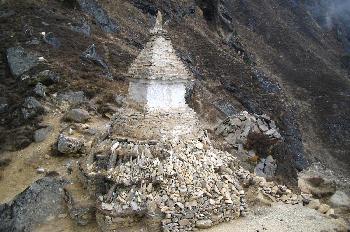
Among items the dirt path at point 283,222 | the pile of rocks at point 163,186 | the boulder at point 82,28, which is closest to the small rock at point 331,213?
the dirt path at point 283,222

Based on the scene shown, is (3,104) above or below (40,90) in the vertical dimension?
below

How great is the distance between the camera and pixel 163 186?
17484 millimetres

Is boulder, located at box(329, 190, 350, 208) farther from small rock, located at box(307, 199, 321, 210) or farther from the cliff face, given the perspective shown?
the cliff face

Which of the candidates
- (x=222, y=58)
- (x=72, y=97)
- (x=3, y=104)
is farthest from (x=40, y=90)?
(x=222, y=58)

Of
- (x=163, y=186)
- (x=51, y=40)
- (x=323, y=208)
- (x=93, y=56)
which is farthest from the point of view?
(x=93, y=56)

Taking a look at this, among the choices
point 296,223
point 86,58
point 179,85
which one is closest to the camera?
point 296,223

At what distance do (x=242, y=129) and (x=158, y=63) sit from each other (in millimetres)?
10746

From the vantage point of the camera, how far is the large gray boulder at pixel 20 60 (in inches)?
1275

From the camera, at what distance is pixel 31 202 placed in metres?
19.7

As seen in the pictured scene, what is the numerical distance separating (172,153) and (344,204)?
8.63 meters

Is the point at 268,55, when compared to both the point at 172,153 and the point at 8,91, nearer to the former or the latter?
the point at 8,91

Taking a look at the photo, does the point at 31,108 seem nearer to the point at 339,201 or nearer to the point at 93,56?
the point at 93,56

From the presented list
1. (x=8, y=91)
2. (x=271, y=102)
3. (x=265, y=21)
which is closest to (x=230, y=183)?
(x=8, y=91)

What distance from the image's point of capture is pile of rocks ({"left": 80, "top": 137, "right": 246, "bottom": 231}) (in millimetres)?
17031
